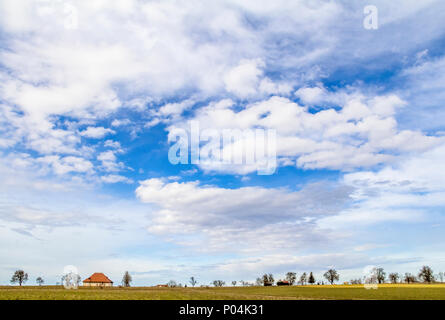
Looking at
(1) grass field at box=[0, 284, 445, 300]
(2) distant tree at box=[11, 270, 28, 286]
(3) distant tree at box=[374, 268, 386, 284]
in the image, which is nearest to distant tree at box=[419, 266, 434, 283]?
(3) distant tree at box=[374, 268, 386, 284]

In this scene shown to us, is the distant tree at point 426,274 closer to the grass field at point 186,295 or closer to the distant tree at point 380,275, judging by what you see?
the distant tree at point 380,275

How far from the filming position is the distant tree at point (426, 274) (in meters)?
177

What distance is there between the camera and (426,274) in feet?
584

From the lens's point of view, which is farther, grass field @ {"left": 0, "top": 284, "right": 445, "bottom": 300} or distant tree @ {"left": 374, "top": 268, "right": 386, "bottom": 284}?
distant tree @ {"left": 374, "top": 268, "right": 386, "bottom": 284}

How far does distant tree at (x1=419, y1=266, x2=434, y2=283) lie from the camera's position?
580 ft

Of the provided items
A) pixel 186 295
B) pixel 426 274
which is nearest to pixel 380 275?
pixel 426 274

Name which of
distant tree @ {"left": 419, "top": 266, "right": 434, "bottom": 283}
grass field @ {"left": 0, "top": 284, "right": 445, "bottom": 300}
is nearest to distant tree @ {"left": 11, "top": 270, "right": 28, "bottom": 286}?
grass field @ {"left": 0, "top": 284, "right": 445, "bottom": 300}

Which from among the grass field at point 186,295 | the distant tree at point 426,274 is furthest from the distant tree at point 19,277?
the distant tree at point 426,274

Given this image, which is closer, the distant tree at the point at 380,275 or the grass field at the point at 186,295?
the grass field at the point at 186,295

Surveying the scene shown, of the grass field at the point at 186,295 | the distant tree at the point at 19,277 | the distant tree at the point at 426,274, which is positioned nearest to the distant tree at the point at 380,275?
the distant tree at the point at 426,274

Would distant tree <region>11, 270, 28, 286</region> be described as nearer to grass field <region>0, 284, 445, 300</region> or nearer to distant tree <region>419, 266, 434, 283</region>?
grass field <region>0, 284, 445, 300</region>
